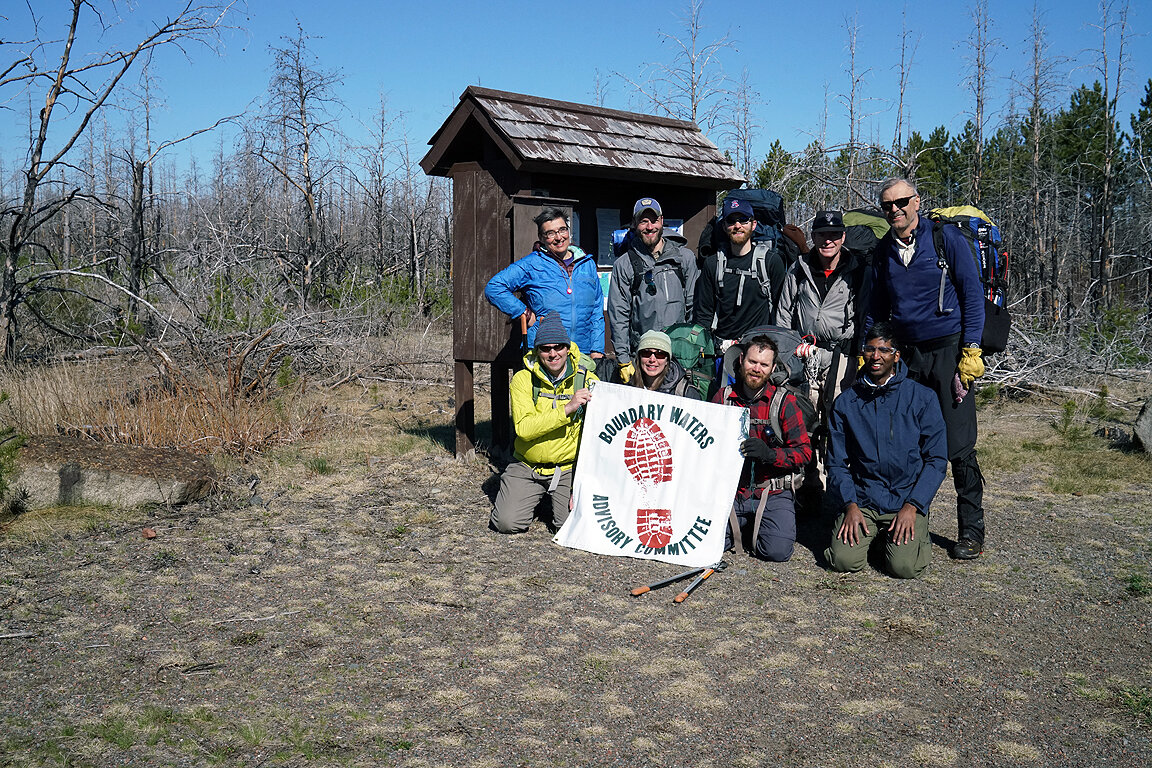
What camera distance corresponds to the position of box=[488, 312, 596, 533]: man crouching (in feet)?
19.2

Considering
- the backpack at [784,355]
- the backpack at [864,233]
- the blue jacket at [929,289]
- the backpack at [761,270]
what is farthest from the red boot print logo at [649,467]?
the backpack at [864,233]

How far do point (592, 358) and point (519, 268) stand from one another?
0.90 metres

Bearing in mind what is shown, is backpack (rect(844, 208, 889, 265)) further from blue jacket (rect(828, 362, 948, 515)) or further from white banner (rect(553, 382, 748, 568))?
white banner (rect(553, 382, 748, 568))

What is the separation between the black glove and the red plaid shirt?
0.16ft

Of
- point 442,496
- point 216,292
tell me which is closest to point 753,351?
point 442,496

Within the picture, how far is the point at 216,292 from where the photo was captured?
10523mm

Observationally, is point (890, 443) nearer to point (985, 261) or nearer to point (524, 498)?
point (985, 261)

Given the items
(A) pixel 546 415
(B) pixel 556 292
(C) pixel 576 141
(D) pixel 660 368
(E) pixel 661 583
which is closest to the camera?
(E) pixel 661 583

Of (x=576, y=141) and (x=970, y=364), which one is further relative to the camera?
(x=576, y=141)

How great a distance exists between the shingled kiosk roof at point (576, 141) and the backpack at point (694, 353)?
82.5 inches

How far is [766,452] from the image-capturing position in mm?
5367

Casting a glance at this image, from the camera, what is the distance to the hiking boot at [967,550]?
5504 mm

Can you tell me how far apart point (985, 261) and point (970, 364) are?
2.19ft

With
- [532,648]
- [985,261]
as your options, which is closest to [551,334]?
[532,648]
